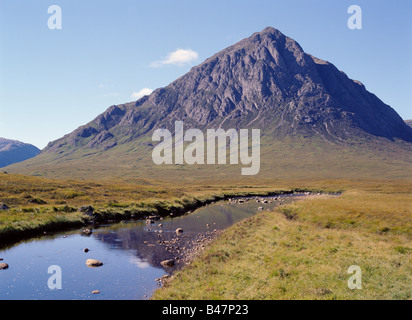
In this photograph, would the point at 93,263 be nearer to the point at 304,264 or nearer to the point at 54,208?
the point at 304,264

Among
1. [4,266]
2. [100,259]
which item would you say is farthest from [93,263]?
[4,266]

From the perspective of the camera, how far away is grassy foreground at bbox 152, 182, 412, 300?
17047mm

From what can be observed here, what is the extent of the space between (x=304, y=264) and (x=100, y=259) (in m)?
20.0

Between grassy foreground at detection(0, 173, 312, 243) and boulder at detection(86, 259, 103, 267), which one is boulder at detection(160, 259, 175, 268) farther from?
grassy foreground at detection(0, 173, 312, 243)

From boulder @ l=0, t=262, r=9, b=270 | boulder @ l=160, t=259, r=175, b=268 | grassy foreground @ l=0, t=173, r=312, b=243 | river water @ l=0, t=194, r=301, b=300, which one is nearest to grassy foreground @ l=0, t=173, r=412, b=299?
grassy foreground @ l=0, t=173, r=312, b=243

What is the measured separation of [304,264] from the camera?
21766 mm

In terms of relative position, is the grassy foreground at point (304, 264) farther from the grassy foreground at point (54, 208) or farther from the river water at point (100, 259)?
the grassy foreground at point (54, 208)
